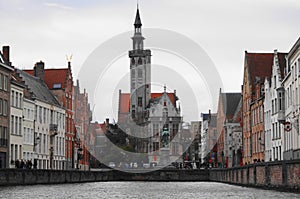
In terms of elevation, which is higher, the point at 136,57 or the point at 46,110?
the point at 136,57

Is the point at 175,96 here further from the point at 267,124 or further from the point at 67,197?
the point at 67,197

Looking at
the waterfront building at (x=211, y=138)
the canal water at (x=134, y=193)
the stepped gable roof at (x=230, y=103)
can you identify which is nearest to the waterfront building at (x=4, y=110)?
the canal water at (x=134, y=193)

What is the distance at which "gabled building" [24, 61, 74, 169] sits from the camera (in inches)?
4026

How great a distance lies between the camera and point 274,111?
77.8 metres

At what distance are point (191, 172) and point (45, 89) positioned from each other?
22.4m

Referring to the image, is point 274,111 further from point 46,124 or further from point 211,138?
point 211,138

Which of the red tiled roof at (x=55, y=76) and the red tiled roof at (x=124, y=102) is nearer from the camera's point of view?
the red tiled roof at (x=55, y=76)

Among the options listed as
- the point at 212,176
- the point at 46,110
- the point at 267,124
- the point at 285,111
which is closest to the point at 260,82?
the point at 267,124

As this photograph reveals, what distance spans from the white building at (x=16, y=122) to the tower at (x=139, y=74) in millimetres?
95394

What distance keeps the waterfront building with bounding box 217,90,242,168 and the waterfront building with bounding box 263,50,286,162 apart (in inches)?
1136

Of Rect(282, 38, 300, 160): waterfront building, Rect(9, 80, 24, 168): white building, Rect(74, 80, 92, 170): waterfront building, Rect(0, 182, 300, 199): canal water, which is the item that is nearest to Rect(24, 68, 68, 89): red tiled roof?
Rect(74, 80, 92, 170): waterfront building

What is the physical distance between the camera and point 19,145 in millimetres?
78500

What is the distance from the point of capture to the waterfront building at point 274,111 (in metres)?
70.7

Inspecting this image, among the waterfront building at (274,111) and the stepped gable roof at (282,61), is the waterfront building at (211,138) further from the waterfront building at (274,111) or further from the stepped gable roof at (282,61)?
the waterfront building at (274,111)
